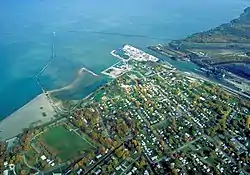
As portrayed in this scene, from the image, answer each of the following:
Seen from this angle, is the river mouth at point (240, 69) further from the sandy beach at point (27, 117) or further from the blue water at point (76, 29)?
the sandy beach at point (27, 117)

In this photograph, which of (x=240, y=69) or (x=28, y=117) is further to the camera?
(x=240, y=69)

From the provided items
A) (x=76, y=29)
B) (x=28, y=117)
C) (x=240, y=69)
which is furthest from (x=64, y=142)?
(x=76, y=29)

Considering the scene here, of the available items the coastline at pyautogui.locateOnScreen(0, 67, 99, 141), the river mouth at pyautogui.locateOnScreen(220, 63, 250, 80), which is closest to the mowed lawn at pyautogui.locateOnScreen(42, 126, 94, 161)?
the coastline at pyautogui.locateOnScreen(0, 67, 99, 141)

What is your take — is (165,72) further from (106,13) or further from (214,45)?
(106,13)

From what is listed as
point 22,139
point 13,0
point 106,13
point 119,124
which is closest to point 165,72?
point 119,124

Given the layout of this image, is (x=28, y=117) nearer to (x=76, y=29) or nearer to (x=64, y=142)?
(x=64, y=142)

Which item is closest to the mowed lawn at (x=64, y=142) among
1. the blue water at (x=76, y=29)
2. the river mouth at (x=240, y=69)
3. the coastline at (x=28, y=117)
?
the coastline at (x=28, y=117)
